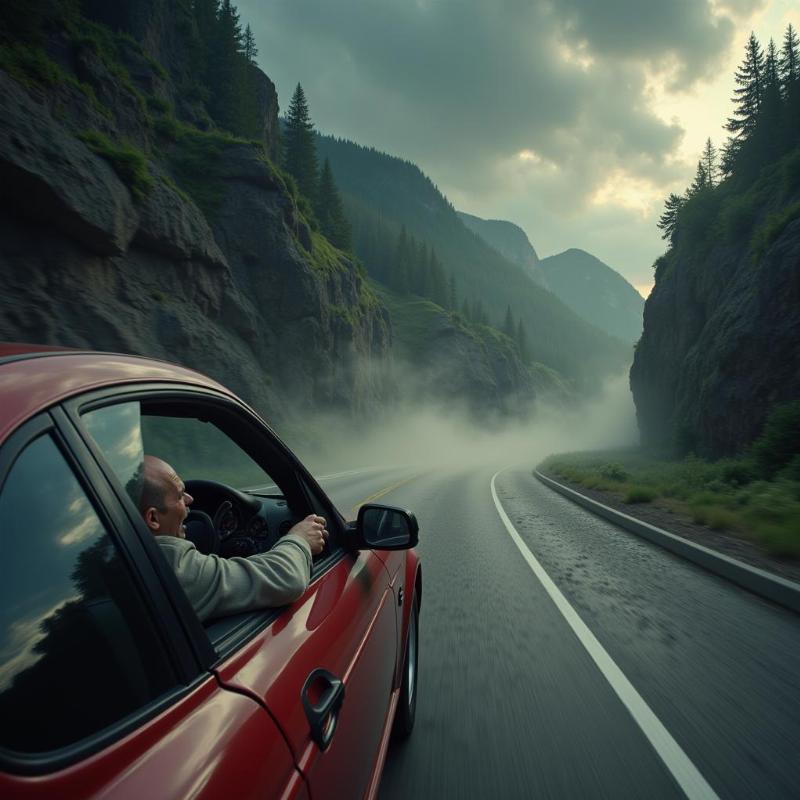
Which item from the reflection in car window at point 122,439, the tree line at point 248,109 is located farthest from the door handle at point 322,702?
the tree line at point 248,109

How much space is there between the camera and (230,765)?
3.42 ft

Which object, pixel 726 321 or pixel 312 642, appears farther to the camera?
pixel 726 321

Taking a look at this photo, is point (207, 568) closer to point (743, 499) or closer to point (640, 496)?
point (743, 499)

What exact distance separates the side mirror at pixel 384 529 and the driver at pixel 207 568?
0.71 m

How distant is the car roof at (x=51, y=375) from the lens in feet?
3.15

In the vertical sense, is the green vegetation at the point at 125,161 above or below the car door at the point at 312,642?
above

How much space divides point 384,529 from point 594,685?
2264mm

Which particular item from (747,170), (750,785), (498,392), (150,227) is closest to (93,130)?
(150,227)

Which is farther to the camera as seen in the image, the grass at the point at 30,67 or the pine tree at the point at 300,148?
the pine tree at the point at 300,148

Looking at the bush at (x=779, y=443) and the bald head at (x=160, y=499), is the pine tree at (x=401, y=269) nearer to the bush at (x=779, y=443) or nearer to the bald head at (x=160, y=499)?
the bush at (x=779, y=443)

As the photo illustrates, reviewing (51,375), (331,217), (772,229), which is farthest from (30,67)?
(331,217)

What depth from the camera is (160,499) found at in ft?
4.98

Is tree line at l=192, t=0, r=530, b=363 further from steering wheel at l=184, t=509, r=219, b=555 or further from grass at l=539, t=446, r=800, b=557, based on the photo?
steering wheel at l=184, t=509, r=219, b=555

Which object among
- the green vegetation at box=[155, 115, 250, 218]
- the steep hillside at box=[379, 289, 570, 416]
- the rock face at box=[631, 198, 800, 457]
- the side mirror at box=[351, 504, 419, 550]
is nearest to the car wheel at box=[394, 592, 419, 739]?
the side mirror at box=[351, 504, 419, 550]
